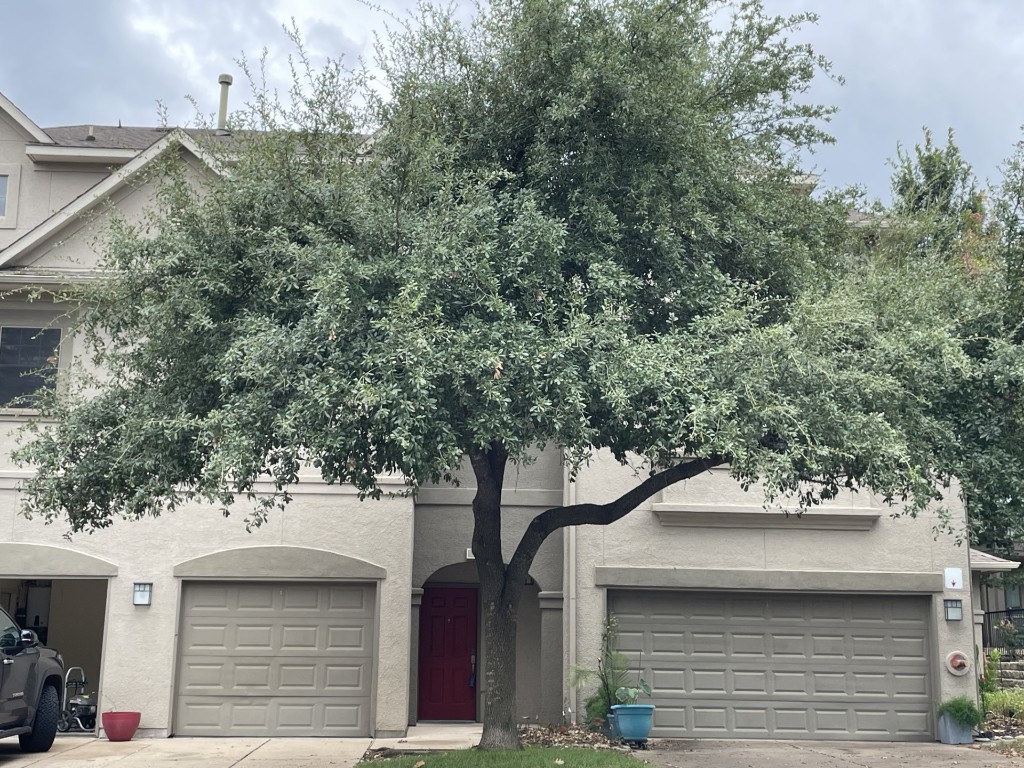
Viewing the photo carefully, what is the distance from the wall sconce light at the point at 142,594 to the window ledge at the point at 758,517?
7.06m

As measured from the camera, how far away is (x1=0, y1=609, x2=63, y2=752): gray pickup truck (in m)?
11.3

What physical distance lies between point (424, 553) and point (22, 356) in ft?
21.4

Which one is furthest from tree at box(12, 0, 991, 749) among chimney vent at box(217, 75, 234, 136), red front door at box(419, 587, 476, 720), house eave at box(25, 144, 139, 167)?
chimney vent at box(217, 75, 234, 136)

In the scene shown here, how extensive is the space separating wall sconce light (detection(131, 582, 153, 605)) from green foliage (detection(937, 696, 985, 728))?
1110 cm

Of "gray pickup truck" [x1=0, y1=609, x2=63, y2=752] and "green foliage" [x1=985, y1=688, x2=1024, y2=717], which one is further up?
"gray pickup truck" [x1=0, y1=609, x2=63, y2=752]

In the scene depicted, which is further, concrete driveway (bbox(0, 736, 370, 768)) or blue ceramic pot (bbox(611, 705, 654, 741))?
blue ceramic pot (bbox(611, 705, 654, 741))

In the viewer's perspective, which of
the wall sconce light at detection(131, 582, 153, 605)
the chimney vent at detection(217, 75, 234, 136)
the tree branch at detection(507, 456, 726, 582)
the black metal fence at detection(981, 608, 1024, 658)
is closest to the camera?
the tree branch at detection(507, 456, 726, 582)

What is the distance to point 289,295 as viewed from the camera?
9281 mm

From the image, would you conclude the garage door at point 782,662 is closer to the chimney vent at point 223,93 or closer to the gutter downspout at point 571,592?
the gutter downspout at point 571,592

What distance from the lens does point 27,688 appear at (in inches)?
465

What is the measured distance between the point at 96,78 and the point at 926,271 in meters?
18.4

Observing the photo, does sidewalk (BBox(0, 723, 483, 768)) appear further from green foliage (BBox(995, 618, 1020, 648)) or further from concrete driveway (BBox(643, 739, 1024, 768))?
green foliage (BBox(995, 618, 1020, 648))

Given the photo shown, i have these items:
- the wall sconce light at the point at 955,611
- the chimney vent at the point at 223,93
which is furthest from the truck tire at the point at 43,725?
the chimney vent at the point at 223,93

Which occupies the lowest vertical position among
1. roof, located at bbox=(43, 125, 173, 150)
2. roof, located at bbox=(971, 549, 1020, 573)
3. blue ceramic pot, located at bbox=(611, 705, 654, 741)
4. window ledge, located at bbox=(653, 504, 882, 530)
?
blue ceramic pot, located at bbox=(611, 705, 654, 741)
